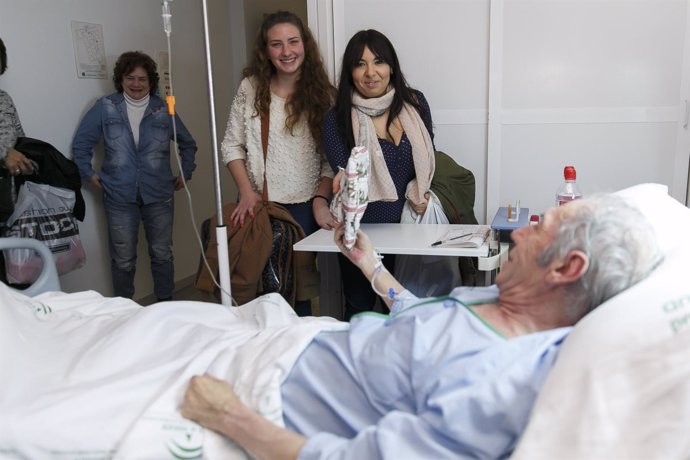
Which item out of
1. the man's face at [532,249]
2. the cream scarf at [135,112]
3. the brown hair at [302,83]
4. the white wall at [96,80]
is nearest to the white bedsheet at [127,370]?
the man's face at [532,249]

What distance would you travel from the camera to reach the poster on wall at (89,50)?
3299 millimetres

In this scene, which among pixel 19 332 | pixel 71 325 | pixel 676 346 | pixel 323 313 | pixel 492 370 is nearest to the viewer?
pixel 676 346

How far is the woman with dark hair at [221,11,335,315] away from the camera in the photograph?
A: 8.26ft

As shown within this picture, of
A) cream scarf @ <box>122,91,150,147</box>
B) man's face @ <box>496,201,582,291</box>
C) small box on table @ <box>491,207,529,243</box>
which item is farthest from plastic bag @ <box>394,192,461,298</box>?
cream scarf @ <box>122,91,150,147</box>

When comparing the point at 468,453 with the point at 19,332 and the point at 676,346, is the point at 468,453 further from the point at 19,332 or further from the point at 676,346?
the point at 19,332

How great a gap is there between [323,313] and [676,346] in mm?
2314

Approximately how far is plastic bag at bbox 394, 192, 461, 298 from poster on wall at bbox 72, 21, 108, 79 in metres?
2.07

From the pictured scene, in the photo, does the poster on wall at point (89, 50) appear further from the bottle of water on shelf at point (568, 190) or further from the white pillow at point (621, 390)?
the white pillow at point (621, 390)

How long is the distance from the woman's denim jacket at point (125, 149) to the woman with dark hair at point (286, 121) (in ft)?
3.19

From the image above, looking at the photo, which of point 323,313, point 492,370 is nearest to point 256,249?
point 323,313

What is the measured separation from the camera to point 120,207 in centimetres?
335

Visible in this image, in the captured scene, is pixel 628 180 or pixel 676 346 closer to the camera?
pixel 676 346

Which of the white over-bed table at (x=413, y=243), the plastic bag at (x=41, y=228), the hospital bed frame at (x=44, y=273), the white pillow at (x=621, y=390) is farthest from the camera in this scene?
the plastic bag at (x=41, y=228)

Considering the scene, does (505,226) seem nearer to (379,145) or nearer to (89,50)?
(379,145)
